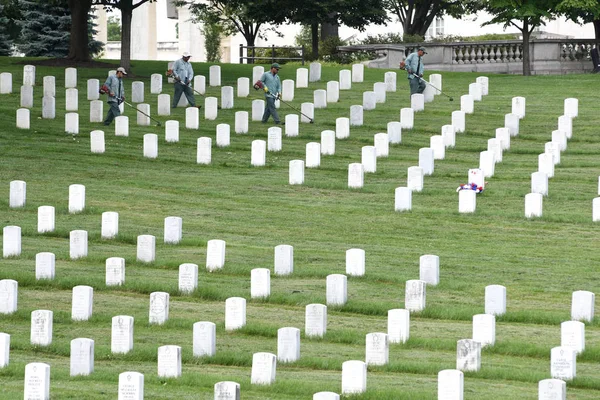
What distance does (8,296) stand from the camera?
16.3 meters

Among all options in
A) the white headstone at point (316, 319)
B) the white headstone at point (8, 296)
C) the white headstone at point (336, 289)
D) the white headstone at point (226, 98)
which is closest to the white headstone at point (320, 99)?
the white headstone at point (226, 98)

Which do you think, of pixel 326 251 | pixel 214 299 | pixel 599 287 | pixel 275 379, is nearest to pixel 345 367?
pixel 275 379

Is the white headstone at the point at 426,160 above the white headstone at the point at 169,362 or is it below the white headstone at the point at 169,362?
above

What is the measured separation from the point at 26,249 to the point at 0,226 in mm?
1745

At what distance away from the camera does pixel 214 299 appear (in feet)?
57.0

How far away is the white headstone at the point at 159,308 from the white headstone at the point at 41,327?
4.58 feet

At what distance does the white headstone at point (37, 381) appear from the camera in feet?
40.6

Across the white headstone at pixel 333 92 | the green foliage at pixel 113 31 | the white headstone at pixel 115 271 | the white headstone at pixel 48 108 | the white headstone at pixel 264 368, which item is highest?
the green foliage at pixel 113 31

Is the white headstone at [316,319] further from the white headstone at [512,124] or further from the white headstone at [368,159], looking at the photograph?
the white headstone at [512,124]

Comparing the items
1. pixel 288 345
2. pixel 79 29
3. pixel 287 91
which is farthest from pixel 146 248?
pixel 79 29

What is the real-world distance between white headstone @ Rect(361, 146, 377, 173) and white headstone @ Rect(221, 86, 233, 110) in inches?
321

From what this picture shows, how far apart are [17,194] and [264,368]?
10853 mm

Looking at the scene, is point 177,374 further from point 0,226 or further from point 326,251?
point 0,226

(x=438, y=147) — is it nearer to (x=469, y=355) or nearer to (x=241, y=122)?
(x=241, y=122)
